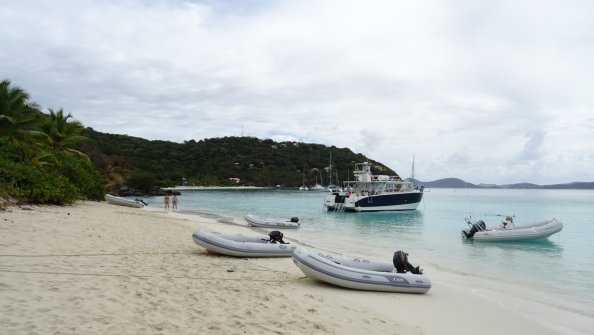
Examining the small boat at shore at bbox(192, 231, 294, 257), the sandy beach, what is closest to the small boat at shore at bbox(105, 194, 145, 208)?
the sandy beach

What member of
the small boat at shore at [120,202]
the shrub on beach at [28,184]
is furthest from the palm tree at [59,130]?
the shrub on beach at [28,184]

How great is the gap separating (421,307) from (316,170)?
4169 inches

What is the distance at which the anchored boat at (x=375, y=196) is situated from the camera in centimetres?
3872

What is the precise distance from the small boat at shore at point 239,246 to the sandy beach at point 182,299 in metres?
0.27

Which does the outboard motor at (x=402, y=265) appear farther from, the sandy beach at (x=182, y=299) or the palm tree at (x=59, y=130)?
the palm tree at (x=59, y=130)

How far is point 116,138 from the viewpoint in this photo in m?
97.3

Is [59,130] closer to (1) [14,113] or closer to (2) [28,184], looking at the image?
(1) [14,113]

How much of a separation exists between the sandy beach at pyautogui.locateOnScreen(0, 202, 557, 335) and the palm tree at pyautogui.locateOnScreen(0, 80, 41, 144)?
41.8ft

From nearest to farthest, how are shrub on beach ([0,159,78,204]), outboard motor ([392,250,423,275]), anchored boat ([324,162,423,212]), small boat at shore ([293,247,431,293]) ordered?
small boat at shore ([293,247,431,293]) < outboard motor ([392,250,423,275]) < shrub on beach ([0,159,78,204]) < anchored boat ([324,162,423,212])

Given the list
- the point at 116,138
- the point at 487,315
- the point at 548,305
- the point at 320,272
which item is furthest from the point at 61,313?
the point at 116,138

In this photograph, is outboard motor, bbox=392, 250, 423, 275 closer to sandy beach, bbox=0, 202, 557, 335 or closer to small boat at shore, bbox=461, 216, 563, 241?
sandy beach, bbox=0, 202, 557, 335

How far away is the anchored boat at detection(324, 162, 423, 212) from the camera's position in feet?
127

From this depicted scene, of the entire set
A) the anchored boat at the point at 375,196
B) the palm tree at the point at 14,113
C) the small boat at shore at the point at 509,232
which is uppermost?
the palm tree at the point at 14,113

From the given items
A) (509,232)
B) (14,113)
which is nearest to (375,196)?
(509,232)
